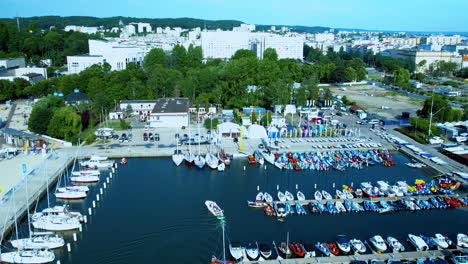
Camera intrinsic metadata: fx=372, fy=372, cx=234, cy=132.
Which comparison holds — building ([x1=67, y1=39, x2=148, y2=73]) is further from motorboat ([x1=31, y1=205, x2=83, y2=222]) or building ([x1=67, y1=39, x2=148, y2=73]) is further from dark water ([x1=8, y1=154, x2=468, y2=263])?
motorboat ([x1=31, y1=205, x2=83, y2=222])

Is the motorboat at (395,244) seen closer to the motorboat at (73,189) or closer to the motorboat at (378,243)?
the motorboat at (378,243)

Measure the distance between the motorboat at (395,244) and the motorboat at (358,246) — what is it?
2.71ft

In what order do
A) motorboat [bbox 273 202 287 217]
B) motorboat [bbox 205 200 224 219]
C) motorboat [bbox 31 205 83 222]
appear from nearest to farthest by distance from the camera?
motorboat [bbox 31 205 83 222], motorboat [bbox 205 200 224 219], motorboat [bbox 273 202 287 217]

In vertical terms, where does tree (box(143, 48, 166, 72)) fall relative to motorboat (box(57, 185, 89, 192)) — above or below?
above

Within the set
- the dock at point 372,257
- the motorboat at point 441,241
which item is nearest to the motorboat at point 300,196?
the dock at point 372,257

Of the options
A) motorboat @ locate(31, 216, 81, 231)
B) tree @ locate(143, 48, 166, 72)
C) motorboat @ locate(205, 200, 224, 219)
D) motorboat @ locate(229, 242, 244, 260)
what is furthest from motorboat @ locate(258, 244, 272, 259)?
tree @ locate(143, 48, 166, 72)

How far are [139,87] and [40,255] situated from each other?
816 inches

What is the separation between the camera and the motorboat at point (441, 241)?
1145 centimetres

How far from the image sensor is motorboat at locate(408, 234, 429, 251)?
11422mm

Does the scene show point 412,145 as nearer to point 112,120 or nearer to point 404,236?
point 404,236

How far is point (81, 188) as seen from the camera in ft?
50.2

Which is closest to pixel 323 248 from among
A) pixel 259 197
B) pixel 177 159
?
pixel 259 197

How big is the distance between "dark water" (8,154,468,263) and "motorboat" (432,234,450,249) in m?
0.74

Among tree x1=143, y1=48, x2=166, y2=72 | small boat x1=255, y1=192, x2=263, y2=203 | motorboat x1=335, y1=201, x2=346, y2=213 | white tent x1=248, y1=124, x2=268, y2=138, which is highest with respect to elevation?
tree x1=143, y1=48, x2=166, y2=72
